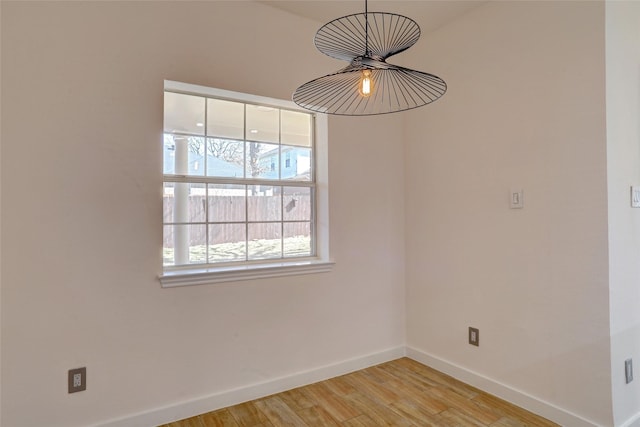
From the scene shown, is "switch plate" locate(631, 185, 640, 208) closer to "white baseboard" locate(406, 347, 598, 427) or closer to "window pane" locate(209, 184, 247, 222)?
"white baseboard" locate(406, 347, 598, 427)

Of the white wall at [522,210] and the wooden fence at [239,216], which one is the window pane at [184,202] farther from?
the white wall at [522,210]

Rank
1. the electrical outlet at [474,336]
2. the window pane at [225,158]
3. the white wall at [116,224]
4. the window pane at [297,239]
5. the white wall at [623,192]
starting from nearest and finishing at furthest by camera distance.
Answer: the white wall at [116,224]
the white wall at [623,192]
the window pane at [225,158]
the electrical outlet at [474,336]
the window pane at [297,239]

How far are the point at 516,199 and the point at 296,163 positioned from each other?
1.52 metres

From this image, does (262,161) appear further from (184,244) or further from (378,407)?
(378,407)

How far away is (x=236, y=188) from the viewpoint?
8.11ft

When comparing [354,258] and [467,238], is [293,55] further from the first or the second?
[467,238]

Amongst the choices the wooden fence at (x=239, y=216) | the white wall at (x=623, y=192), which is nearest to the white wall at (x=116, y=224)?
the wooden fence at (x=239, y=216)

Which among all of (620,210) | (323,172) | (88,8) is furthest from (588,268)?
(88,8)

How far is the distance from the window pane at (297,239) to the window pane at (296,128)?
63cm

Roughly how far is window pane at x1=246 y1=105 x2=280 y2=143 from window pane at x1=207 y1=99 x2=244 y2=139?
7 centimetres

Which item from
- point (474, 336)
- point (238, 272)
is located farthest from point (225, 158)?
point (474, 336)

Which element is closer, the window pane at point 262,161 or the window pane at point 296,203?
the window pane at point 262,161

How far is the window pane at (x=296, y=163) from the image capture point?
2.69 metres

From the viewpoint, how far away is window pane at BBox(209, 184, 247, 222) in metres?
2.38
